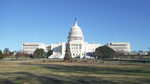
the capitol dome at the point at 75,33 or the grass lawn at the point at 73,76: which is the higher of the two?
the capitol dome at the point at 75,33

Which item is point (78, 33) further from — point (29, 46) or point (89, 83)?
point (89, 83)

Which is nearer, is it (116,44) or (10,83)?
(10,83)

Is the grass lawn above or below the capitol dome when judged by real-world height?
below

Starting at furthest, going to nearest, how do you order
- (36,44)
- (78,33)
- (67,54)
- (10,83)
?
(36,44)
(78,33)
(67,54)
(10,83)

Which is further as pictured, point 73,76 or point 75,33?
point 75,33

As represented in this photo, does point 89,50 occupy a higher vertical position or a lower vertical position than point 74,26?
lower

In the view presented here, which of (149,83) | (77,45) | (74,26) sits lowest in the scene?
(149,83)

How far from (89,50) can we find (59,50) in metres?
20.5

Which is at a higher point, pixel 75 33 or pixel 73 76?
pixel 75 33

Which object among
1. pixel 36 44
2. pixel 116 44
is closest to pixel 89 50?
pixel 116 44

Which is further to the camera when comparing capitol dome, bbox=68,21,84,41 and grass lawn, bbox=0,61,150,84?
capitol dome, bbox=68,21,84,41

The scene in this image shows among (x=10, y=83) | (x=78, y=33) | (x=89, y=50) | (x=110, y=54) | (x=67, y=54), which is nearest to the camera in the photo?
(x=10, y=83)

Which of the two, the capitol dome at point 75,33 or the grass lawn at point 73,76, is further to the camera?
the capitol dome at point 75,33

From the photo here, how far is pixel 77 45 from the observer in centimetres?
16450
